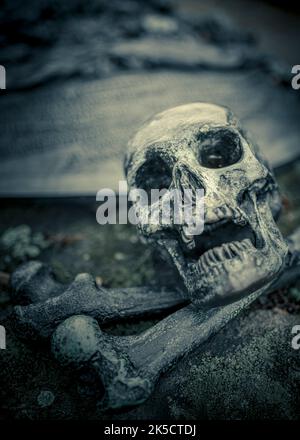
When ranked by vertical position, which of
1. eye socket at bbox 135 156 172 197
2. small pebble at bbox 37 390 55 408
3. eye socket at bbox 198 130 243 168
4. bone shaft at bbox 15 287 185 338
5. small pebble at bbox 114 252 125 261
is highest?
eye socket at bbox 198 130 243 168

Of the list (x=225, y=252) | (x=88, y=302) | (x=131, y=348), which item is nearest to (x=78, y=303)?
(x=88, y=302)

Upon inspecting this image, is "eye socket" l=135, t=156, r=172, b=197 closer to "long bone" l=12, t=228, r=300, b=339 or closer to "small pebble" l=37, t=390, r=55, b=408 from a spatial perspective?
"long bone" l=12, t=228, r=300, b=339

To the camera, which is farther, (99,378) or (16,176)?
(16,176)

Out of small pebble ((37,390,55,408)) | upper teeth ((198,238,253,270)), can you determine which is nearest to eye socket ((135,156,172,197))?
upper teeth ((198,238,253,270))

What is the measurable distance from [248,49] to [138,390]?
3386 millimetres

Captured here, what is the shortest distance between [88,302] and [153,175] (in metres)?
0.70

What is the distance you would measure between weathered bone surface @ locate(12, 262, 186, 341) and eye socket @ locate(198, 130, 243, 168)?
2.26 feet

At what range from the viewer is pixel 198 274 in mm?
1249

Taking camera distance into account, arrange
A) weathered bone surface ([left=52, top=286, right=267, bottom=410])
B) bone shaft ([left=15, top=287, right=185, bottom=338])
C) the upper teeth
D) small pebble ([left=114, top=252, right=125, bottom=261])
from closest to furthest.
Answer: weathered bone surface ([left=52, top=286, right=267, bottom=410]) → the upper teeth → bone shaft ([left=15, top=287, right=185, bottom=338]) → small pebble ([left=114, top=252, right=125, bottom=261])

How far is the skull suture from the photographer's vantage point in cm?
117

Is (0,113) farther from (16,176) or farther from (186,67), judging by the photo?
(186,67)

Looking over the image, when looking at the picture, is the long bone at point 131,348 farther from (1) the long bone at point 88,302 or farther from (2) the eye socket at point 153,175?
(2) the eye socket at point 153,175
